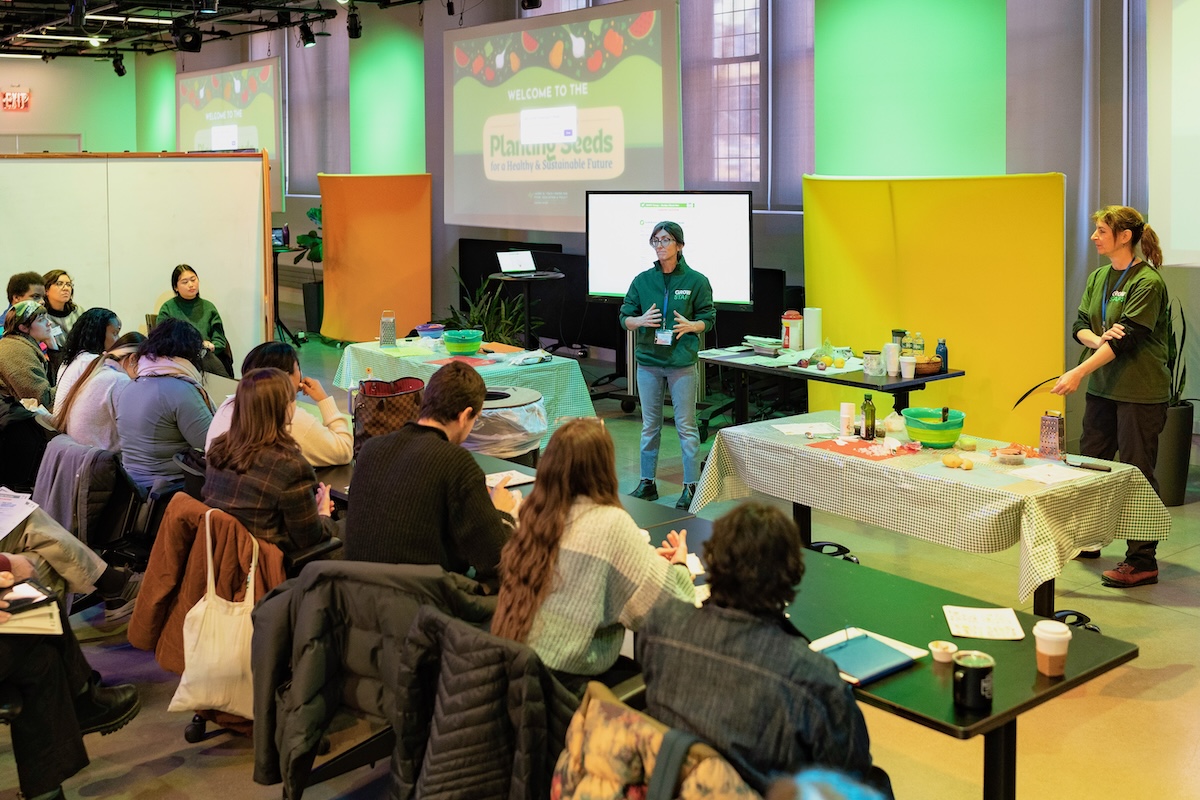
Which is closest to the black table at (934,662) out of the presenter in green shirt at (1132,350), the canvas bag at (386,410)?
the canvas bag at (386,410)

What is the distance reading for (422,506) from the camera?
2.79 m

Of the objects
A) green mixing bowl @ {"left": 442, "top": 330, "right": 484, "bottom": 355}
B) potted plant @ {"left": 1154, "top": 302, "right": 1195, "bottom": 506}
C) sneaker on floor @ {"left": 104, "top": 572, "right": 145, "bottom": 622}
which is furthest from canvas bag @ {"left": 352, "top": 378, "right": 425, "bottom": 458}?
potted plant @ {"left": 1154, "top": 302, "right": 1195, "bottom": 506}

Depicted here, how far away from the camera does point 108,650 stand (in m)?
4.13

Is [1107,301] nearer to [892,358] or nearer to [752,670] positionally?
[892,358]

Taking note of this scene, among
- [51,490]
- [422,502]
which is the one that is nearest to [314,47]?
[51,490]

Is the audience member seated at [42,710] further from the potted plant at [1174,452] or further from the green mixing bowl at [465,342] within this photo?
the potted plant at [1174,452]

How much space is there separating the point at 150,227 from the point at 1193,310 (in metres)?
6.07

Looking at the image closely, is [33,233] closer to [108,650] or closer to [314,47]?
[108,650]

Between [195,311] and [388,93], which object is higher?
[388,93]

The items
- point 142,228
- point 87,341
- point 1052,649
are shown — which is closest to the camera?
point 1052,649

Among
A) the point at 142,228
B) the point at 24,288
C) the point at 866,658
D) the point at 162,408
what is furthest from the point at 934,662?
the point at 142,228

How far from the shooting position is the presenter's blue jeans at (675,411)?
5.86m

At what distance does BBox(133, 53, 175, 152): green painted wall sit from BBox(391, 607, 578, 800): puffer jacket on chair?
17.9m

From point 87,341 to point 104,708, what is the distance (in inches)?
89.1
